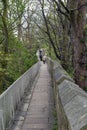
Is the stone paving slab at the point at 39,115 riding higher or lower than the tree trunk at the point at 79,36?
lower

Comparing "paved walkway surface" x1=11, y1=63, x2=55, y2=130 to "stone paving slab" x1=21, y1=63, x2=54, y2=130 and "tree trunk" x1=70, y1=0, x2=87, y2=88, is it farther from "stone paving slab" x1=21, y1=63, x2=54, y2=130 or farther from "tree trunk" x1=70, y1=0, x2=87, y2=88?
"tree trunk" x1=70, y1=0, x2=87, y2=88

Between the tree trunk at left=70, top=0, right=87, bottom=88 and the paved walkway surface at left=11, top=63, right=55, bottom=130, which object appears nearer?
the paved walkway surface at left=11, top=63, right=55, bottom=130

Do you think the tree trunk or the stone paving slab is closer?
the stone paving slab

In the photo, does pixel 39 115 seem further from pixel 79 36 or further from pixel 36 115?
pixel 79 36

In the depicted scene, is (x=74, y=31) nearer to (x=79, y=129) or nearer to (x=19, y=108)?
(x=19, y=108)

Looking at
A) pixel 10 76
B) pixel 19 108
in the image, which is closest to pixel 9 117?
pixel 19 108

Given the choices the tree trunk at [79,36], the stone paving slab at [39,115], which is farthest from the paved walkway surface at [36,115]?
the tree trunk at [79,36]

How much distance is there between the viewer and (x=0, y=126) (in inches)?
278

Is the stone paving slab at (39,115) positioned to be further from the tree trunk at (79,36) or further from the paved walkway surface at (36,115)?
the tree trunk at (79,36)

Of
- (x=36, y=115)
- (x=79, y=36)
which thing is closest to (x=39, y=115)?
(x=36, y=115)

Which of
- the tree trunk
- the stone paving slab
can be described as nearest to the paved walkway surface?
the stone paving slab

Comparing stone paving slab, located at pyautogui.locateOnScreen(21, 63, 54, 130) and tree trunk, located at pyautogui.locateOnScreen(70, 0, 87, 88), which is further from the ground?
tree trunk, located at pyautogui.locateOnScreen(70, 0, 87, 88)

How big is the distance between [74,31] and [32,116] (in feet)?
10.5

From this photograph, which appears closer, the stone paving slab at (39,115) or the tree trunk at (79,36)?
the stone paving slab at (39,115)
